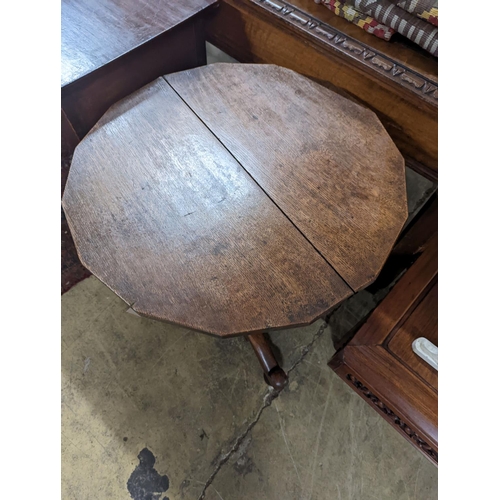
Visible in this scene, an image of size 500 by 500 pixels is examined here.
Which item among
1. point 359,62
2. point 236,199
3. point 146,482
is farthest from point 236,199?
point 146,482

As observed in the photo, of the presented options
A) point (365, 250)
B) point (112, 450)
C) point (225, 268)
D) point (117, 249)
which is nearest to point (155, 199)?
point (117, 249)

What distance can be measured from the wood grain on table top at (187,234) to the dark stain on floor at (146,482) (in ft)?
3.02

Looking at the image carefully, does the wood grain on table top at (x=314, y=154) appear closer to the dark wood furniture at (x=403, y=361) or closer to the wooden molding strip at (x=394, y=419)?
the dark wood furniture at (x=403, y=361)

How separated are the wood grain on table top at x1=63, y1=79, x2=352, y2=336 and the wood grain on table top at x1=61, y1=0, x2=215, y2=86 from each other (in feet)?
0.89

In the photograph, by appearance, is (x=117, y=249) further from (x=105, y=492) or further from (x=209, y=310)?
(x=105, y=492)

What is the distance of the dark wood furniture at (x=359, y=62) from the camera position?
130 centimetres

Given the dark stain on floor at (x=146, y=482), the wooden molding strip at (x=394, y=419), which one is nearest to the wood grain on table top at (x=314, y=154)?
the wooden molding strip at (x=394, y=419)

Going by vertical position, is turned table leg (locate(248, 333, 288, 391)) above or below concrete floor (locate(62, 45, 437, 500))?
above

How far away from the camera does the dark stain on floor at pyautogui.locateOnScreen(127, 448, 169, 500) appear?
148 cm

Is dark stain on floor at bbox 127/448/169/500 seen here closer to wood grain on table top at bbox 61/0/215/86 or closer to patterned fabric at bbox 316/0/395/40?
wood grain on table top at bbox 61/0/215/86

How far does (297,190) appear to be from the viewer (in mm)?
1115

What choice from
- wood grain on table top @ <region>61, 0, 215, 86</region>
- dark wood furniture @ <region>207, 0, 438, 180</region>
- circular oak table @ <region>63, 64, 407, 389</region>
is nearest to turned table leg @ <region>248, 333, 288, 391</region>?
→ circular oak table @ <region>63, 64, 407, 389</region>

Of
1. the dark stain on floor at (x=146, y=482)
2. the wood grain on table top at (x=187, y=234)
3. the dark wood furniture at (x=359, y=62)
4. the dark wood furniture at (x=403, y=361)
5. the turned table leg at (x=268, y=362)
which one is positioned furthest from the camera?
the turned table leg at (x=268, y=362)

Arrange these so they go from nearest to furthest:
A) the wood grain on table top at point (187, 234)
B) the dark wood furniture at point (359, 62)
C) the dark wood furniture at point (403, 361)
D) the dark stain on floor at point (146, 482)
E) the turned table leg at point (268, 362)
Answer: the wood grain on table top at point (187, 234) → the dark wood furniture at point (403, 361) → the dark wood furniture at point (359, 62) → the dark stain on floor at point (146, 482) → the turned table leg at point (268, 362)
